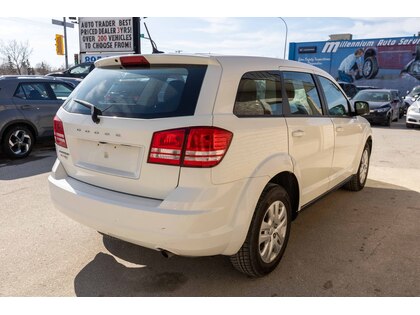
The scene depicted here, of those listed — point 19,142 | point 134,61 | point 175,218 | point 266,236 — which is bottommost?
point 19,142

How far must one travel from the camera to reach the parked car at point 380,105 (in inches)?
540

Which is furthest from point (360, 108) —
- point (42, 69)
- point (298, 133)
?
point (42, 69)

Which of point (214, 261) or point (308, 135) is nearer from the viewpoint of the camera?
point (214, 261)

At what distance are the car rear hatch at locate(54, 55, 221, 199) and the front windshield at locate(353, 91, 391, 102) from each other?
13.9 m

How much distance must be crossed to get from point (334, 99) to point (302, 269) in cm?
209

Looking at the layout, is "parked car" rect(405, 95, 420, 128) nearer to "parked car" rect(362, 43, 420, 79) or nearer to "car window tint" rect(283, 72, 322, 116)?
"car window tint" rect(283, 72, 322, 116)

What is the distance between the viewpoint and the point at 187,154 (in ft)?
7.34

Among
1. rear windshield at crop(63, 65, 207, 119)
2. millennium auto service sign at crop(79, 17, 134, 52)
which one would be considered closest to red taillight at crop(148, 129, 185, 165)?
rear windshield at crop(63, 65, 207, 119)

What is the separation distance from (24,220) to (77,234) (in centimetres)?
80

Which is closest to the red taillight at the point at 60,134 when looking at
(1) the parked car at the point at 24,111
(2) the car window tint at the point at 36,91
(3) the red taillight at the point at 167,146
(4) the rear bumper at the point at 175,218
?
(4) the rear bumper at the point at 175,218

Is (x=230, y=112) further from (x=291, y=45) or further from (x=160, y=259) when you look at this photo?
(x=291, y=45)

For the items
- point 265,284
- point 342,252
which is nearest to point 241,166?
point 265,284

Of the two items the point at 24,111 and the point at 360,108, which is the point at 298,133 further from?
the point at 24,111

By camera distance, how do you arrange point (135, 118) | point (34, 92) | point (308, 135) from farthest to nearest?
point (34, 92)
point (308, 135)
point (135, 118)
